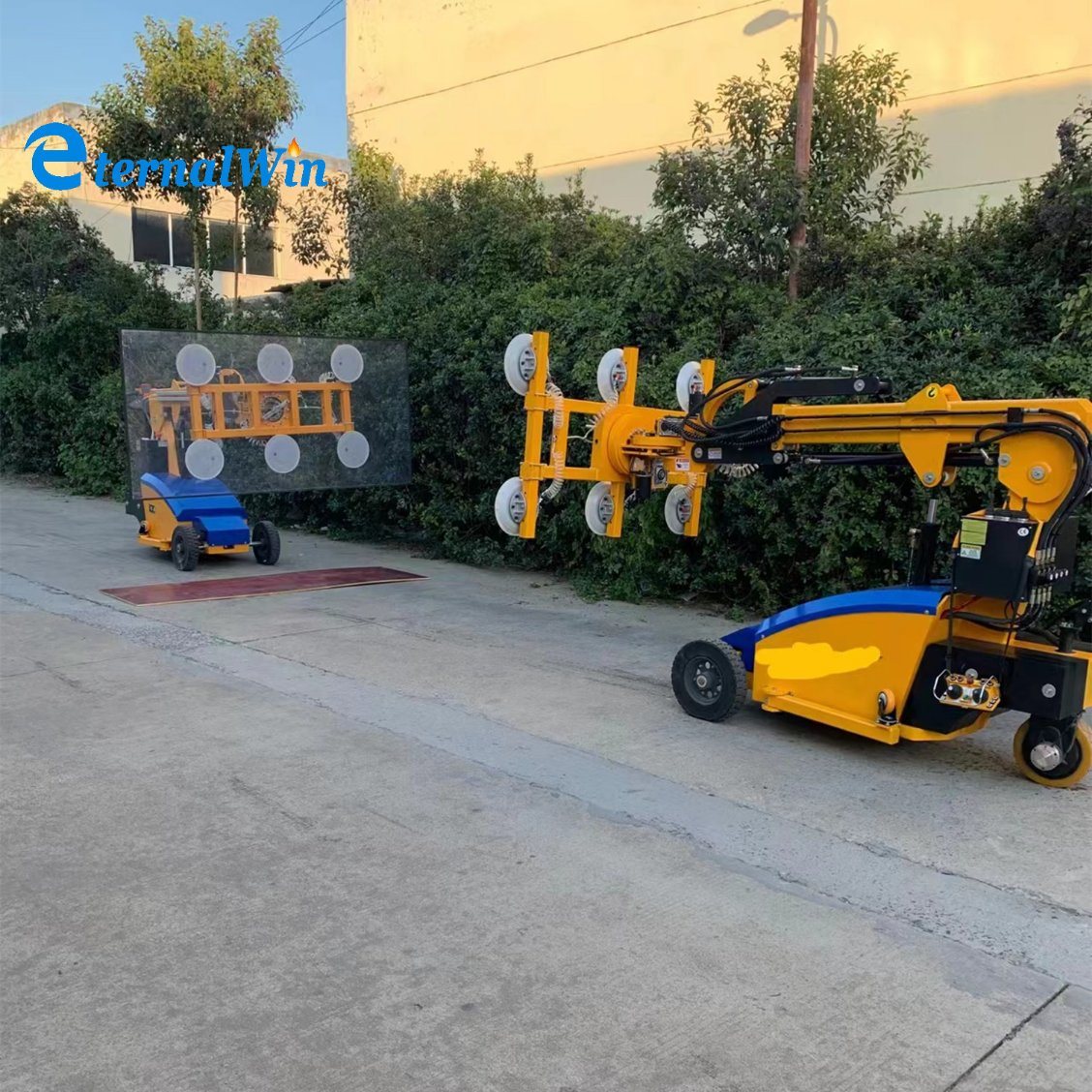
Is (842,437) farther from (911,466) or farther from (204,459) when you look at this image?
(204,459)

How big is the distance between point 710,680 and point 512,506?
1.62m

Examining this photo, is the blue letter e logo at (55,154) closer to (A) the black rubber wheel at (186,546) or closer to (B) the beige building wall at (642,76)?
(B) the beige building wall at (642,76)

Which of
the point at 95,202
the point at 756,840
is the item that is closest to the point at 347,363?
the point at 756,840

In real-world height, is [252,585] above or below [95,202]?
below

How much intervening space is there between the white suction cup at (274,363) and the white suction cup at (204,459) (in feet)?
2.79

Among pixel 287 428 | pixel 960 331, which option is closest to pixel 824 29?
pixel 960 331

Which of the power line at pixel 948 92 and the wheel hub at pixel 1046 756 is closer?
the wheel hub at pixel 1046 756

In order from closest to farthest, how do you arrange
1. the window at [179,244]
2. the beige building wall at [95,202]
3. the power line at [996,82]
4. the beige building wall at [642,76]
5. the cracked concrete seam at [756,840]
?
1. the cracked concrete seam at [756,840]
2. the power line at [996,82]
3. the beige building wall at [642,76]
4. the beige building wall at [95,202]
5. the window at [179,244]

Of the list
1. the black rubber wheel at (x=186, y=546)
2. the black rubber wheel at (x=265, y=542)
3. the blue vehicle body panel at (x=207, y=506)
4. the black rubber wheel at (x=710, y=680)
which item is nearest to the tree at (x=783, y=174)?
the black rubber wheel at (x=265, y=542)

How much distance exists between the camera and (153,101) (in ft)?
48.0

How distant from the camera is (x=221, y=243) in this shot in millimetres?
21875

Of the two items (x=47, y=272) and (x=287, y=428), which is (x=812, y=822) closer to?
(x=287, y=428)

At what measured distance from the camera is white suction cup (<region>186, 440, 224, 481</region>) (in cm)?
943

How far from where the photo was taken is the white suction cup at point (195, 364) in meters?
9.27
